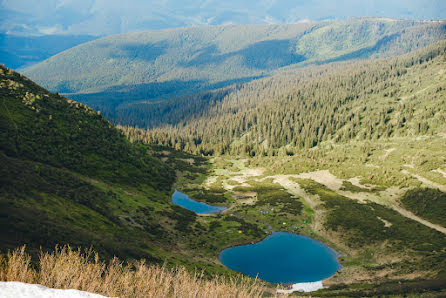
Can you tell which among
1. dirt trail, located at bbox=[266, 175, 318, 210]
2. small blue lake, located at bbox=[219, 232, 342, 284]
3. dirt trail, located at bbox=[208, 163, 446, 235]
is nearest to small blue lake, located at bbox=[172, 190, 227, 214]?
dirt trail, located at bbox=[208, 163, 446, 235]

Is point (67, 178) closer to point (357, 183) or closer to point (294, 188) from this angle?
point (294, 188)

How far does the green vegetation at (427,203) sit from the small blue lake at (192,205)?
6920cm

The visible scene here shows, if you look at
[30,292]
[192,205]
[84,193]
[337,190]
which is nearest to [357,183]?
[337,190]

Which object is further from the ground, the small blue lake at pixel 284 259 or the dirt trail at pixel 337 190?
the dirt trail at pixel 337 190

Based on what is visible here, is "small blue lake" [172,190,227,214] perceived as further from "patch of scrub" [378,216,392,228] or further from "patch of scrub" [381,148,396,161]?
"patch of scrub" [381,148,396,161]

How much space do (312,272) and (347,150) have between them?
14216cm

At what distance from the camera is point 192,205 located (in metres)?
123

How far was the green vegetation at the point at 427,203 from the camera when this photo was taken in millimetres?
95706

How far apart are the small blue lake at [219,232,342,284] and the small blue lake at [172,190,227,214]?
33.2m

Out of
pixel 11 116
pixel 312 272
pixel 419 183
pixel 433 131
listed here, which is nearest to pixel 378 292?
pixel 312 272

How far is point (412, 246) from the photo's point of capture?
76.9 metres

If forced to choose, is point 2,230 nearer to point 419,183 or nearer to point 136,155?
point 136,155

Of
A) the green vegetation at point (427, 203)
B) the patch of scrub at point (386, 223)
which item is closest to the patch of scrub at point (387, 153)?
the green vegetation at point (427, 203)

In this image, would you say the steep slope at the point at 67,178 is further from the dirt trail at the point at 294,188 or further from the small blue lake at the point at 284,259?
the dirt trail at the point at 294,188
